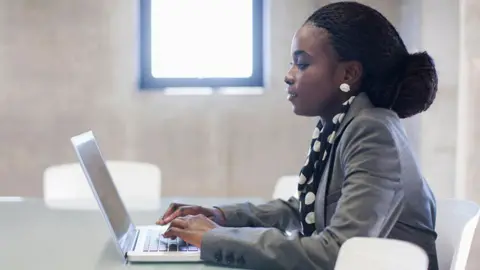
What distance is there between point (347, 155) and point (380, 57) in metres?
0.27

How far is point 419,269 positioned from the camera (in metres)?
1.03

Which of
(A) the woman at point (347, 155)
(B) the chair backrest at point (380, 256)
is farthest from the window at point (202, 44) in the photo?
(B) the chair backrest at point (380, 256)

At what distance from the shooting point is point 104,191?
155cm

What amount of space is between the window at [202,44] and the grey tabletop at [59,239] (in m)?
1.53

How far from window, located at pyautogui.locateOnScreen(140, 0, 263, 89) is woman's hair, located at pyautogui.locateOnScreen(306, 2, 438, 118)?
208 centimetres

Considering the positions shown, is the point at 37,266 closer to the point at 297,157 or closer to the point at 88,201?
the point at 88,201

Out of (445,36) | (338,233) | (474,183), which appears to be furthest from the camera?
(445,36)

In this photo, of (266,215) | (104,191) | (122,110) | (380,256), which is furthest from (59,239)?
(122,110)

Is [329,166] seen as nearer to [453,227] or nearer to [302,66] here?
[302,66]

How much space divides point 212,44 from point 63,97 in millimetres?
847

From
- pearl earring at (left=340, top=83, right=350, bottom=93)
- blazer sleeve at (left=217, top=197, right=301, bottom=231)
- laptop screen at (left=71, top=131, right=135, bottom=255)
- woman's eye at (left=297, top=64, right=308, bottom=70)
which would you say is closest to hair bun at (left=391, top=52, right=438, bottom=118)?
pearl earring at (left=340, top=83, right=350, bottom=93)

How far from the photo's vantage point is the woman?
1.27m

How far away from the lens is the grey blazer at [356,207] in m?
1.26

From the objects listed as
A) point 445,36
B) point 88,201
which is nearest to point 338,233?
point 88,201
